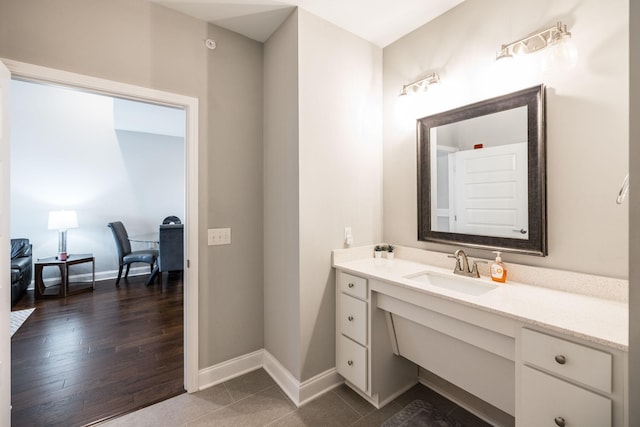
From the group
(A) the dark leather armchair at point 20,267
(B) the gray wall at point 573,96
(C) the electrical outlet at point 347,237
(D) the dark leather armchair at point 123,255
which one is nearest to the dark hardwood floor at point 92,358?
(A) the dark leather armchair at point 20,267

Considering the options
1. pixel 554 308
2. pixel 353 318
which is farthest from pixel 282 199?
pixel 554 308

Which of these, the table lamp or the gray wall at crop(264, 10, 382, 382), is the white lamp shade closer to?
the table lamp

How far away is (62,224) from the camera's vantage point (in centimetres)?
420

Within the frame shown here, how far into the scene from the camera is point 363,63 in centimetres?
224

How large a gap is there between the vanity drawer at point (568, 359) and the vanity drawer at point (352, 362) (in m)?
0.95

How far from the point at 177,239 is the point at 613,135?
463cm

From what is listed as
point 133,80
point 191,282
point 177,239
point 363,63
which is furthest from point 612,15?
point 177,239

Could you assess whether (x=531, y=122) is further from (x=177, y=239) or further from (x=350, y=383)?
(x=177, y=239)

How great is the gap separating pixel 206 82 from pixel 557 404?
257 cm

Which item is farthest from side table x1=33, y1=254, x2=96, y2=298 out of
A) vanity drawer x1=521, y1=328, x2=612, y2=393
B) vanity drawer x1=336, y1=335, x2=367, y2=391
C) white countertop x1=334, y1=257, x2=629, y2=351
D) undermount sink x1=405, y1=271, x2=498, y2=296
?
vanity drawer x1=521, y1=328, x2=612, y2=393

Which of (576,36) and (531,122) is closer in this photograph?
(576,36)

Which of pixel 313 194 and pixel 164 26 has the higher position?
pixel 164 26

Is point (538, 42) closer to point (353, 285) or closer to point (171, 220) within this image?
point (353, 285)

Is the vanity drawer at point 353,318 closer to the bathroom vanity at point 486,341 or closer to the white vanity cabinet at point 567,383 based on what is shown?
the bathroom vanity at point 486,341
